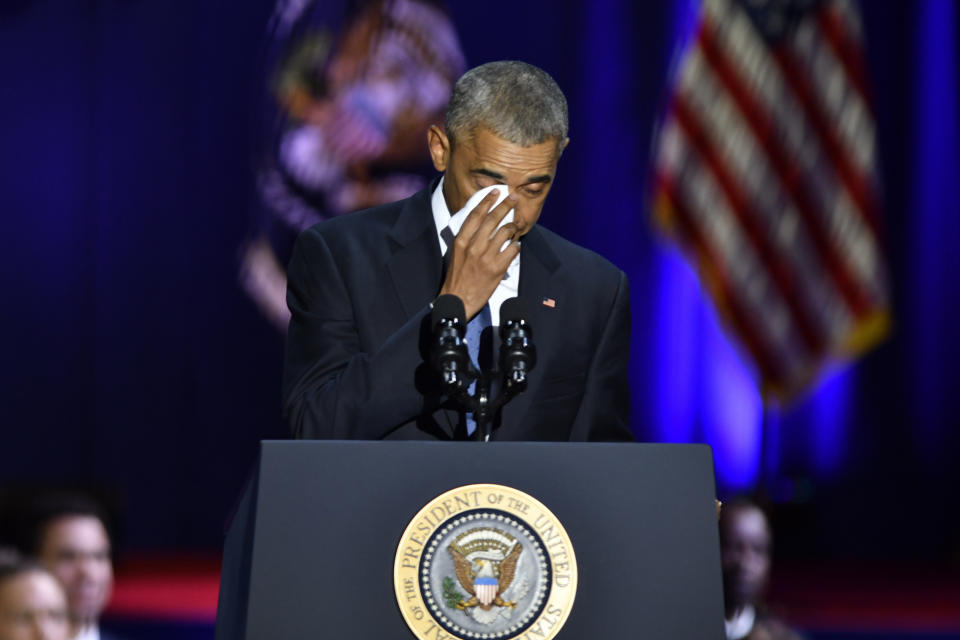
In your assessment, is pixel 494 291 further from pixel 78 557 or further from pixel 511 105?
pixel 78 557

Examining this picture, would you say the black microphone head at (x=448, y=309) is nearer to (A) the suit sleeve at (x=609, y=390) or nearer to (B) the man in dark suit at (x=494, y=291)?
(B) the man in dark suit at (x=494, y=291)

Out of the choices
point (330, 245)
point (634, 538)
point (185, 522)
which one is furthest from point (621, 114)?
point (634, 538)

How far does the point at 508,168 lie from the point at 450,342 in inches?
18.2

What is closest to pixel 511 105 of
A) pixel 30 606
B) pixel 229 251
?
pixel 30 606

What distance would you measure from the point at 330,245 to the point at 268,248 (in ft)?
16.7

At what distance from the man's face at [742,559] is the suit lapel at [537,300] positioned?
158cm

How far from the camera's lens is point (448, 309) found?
1.39 meters

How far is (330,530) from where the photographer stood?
4.04ft

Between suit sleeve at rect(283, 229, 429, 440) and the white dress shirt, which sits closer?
suit sleeve at rect(283, 229, 429, 440)

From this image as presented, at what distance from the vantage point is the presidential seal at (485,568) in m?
1.22

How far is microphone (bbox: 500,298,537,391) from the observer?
1344mm

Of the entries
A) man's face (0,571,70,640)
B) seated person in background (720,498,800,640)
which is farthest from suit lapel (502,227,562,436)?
seated person in background (720,498,800,640)

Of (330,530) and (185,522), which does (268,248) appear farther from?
(330,530)

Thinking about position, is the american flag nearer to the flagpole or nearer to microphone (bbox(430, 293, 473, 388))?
the flagpole
